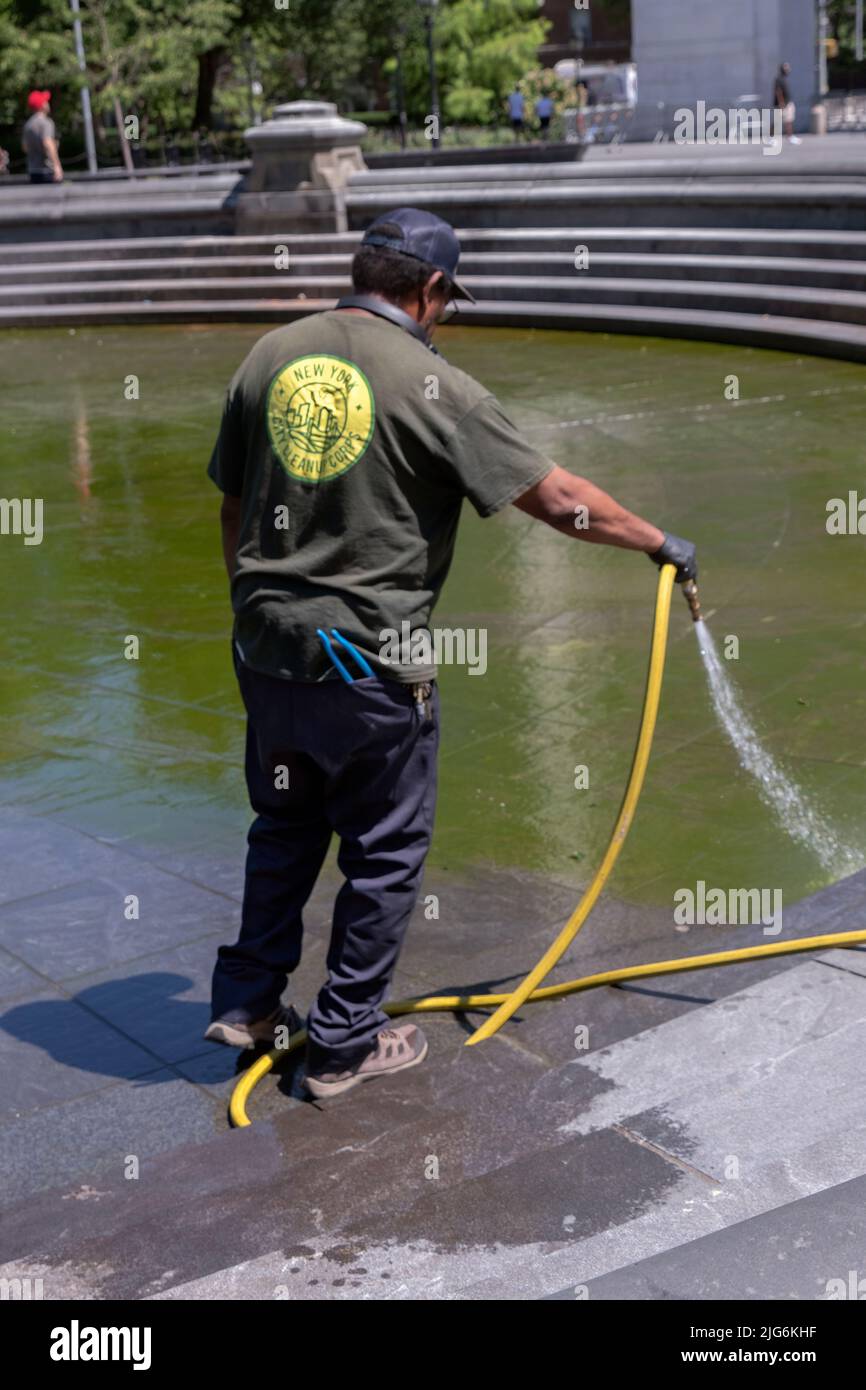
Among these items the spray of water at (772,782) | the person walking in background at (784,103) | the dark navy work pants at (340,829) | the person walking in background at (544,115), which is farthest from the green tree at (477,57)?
the dark navy work pants at (340,829)

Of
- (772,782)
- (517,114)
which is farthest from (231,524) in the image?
(517,114)

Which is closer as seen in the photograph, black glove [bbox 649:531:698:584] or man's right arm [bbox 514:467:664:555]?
man's right arm [bbox 514:467:664:555]

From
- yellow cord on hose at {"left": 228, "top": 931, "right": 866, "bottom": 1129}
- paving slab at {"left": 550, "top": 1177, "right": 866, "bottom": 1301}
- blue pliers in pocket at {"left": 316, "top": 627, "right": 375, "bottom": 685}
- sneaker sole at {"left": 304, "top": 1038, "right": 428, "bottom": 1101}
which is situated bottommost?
sneaker sole at {"left": 304, "top": 1038, "right": 428, "bottom": 1101}

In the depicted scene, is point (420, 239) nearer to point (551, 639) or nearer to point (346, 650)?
point (346, 650)

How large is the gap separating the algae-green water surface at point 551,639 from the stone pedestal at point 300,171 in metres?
6.64

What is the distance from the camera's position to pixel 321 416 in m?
3.53

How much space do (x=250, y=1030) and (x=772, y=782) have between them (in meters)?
2.31

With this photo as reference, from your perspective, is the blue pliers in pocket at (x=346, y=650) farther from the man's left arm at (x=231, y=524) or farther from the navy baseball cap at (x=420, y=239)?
the navy baseball cap at (x=420, y=239)

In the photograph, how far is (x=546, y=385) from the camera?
13.1 metres

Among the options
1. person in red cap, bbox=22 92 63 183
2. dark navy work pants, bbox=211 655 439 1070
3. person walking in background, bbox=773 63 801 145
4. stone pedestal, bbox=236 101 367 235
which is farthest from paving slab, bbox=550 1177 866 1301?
person walking in background, bbox=773 63 801 145

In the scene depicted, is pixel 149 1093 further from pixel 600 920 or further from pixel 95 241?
pixel 95 241

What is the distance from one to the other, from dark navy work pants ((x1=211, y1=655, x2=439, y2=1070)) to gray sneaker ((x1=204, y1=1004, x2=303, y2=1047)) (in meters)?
0.02

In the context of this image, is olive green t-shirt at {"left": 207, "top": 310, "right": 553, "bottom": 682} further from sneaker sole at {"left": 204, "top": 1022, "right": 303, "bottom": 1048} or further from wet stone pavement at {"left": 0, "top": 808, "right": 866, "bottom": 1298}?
wet stone pavement at {"left": 0, "top": 808, "right": 866, "bottom": 1298}

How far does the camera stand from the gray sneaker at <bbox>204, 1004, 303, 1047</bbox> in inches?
152
